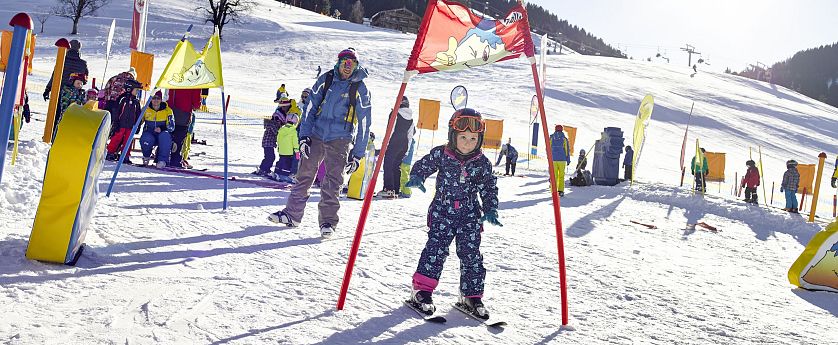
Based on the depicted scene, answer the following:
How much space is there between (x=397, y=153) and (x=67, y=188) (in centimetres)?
A: 633

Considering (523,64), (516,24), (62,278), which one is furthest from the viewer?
(523,64)

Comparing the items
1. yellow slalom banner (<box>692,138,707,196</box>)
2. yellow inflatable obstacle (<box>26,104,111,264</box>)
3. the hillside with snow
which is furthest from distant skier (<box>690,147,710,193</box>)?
yellow inflatable obstacle (<box>26,104,111,264</box>)

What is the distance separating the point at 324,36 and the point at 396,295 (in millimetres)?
50309

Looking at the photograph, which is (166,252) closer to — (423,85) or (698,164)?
(698,164)

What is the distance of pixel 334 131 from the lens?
20.5ft

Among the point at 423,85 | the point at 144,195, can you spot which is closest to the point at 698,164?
the point at 144,195

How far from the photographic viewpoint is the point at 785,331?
4684 mm

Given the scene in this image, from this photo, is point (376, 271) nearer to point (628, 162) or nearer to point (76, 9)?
point (628, 162)

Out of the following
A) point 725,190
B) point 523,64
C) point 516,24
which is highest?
point 523,64

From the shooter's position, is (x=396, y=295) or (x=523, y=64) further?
(x=523, y=64)

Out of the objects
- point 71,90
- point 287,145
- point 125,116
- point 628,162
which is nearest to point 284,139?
point 287,145

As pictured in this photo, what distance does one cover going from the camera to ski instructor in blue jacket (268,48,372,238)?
6.18 metres

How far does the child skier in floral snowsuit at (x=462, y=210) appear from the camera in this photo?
4168mm

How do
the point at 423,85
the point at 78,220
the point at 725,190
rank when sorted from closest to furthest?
the point at 78,220 < the point at 725,190 < the point at 423,85
